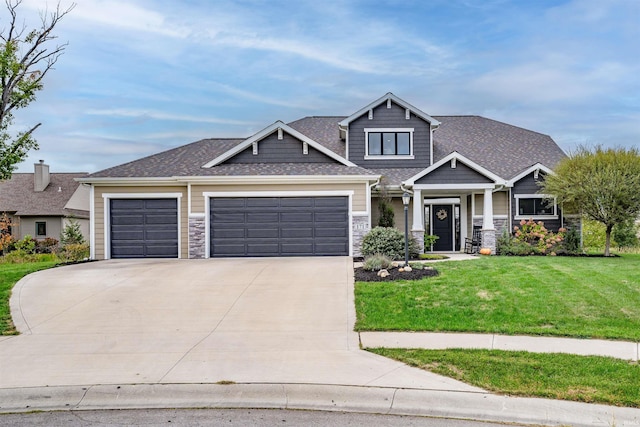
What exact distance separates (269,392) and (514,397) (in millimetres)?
2886

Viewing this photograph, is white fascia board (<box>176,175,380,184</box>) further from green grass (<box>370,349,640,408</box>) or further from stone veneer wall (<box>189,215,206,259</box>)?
green grass (<box>370,349,640,408</box>)

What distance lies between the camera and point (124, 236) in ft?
67.2

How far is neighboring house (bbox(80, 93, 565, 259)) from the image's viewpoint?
19.7m

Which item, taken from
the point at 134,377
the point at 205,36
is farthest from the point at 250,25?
the point at 134,377

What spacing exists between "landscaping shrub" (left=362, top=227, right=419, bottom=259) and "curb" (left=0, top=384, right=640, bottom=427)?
11450mm

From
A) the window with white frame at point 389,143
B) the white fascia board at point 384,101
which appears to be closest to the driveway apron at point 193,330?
the window with white frame at point 389,143

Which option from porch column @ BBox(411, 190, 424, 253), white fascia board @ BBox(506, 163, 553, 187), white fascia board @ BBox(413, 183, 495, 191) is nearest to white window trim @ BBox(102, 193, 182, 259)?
porch column @ BBox(411, 190, 424, 253)

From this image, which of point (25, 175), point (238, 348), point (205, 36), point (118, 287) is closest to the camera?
point (238, 348)

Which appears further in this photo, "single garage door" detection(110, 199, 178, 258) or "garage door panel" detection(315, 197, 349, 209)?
"single garage door" detection(110, 199, 178, 258)

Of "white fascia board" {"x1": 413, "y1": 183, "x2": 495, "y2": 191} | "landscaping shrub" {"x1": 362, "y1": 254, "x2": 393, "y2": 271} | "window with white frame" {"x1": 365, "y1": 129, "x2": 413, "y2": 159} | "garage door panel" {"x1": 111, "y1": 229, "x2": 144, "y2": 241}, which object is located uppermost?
"window with white frame" {"x1": 365, "y1": 129, "x2": 413, "y2": 159}

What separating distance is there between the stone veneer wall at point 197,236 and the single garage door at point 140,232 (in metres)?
1.06

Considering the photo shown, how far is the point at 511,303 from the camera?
10852mm

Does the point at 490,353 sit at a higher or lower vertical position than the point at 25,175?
lower

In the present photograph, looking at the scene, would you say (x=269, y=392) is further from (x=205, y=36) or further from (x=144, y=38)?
(x=144, y=38)
